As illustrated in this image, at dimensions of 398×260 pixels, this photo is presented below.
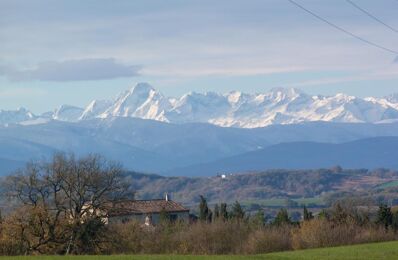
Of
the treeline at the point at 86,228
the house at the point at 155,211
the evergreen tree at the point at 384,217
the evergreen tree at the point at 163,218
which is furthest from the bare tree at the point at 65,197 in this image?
the evergreen tree at the point at 384,217

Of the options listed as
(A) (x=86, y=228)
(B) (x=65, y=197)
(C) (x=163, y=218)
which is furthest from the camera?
(C) (x=163, y=218)

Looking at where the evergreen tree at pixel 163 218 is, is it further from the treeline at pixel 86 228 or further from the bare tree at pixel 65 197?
the bare tree at pixel 65 197

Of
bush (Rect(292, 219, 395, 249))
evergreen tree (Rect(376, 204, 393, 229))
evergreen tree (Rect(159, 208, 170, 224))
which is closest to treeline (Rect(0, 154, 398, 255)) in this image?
bush (Rect(292, 219, 395, 249))

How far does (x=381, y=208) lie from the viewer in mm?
93062

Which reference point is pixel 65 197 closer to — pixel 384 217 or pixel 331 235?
pixel 331 235

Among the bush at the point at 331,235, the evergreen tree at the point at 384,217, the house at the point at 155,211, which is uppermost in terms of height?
the house at the point at 155,211

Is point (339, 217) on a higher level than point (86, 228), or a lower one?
higher

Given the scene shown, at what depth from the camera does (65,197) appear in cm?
6084

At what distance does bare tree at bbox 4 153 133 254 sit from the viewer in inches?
2286

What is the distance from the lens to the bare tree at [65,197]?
5806 cm

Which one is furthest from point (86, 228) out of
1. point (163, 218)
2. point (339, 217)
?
point (339, 217)

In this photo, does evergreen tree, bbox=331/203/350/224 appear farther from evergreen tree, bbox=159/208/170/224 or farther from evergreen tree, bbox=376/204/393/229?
evergreen tree, bbox=159/208/170/224

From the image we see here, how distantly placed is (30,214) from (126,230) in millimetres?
8452

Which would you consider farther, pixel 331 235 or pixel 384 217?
pixel 384 217
